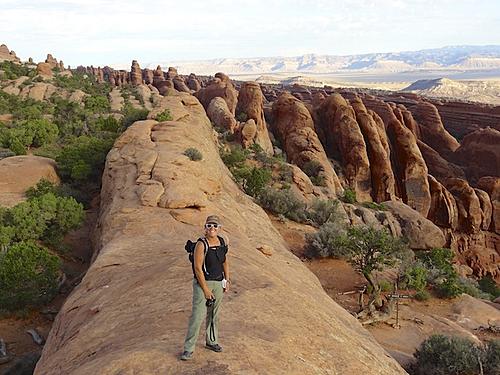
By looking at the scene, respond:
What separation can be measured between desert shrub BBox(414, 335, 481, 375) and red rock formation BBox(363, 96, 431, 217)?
30472mm

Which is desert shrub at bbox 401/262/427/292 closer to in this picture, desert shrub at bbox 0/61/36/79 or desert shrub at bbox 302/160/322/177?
desert shrub at bbox 302/160/322/177

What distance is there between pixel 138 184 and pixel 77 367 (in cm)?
974

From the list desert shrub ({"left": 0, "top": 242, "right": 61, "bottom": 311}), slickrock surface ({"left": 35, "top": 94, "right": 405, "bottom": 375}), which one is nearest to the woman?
slickrock surface ({"left": 35, "top": 94, "right": 405, "bottom": 375})

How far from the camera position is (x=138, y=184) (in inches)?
624

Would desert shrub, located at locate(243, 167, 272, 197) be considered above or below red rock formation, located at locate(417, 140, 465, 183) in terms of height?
above

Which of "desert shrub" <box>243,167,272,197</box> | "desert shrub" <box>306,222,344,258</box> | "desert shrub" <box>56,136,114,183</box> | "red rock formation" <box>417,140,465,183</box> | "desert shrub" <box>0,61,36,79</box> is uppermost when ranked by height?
"desert shrub" <box>0,61,36,79</box>

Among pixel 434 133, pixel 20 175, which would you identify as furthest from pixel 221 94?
pixel 20 175

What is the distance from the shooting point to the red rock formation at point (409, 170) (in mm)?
41500

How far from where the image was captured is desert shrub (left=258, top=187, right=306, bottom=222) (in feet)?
82.6

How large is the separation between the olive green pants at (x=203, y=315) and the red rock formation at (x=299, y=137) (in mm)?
29247

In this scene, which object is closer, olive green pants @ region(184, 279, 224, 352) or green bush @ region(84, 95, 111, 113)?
olive green pants @ region(184, 279, 224, 352)

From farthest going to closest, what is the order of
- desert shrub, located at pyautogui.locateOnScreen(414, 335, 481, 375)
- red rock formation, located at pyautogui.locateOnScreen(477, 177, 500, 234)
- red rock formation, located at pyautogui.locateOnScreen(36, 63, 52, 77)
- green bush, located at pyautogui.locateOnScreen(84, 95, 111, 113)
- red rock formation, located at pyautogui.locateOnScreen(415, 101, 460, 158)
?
1. red rock formation, located at pyautogui.locateOnScreen(36, 63, 52, 77)
2. red rock formation, located at pyautogui.locateOnScreen(415, 101, 460, 158)
3. green bush, located at pyautogui.locateOnScreen(84, 95, 111, 113)
4. red rock formation, located at pyautogui.locateOnScreen(477, 177, 500, 234)
5. desert shrub, located at pyautogui.locateOnScreen(414, 335, 481, 375)

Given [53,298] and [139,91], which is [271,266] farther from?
[139,91]

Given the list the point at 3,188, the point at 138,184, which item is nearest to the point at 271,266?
the point at 138,184
